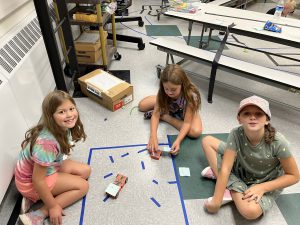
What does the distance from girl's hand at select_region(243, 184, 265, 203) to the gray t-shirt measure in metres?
0.08

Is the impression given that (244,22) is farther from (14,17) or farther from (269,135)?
(14,17)

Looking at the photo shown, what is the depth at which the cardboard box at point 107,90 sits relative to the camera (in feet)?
6.92

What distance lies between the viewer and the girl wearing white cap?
3.93 ft

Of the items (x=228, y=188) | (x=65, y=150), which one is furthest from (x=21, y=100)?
→ (x=228, y=188)

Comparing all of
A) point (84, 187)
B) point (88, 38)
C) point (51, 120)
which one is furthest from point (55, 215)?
point (88, 38)

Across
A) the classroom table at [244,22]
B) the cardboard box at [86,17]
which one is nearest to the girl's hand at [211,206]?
the classroom table at [244,22]

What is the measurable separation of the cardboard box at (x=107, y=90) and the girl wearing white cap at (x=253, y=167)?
112cm

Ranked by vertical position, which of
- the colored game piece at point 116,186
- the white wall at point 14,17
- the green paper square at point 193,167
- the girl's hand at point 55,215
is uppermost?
the white wall at point 14,17

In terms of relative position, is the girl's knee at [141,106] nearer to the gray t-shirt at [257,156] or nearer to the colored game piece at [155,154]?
the colored game piece at [155,154]

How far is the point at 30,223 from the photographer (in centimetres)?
127

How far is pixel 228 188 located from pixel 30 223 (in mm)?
1121

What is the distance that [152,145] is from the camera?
1.76m

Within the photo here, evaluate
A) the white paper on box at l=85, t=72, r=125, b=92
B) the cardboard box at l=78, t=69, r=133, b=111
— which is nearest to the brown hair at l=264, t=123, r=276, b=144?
the cardboard box at l=78, t=69, r=133, b=111

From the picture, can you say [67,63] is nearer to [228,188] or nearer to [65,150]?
[65,150]
